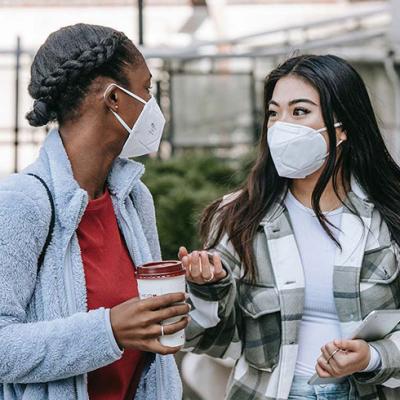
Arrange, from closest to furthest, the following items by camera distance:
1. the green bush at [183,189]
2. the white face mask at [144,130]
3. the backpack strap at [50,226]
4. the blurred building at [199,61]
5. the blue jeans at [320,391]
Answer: the backpack strap at [50,226] < the white face mask at [144,130] < the blue jeans at [320,391] < the green bush at [183,189] < the blurred building at [199,61]

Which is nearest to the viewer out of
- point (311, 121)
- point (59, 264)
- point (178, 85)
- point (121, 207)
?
point (59, 264)

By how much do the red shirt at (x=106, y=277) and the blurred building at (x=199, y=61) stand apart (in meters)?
4.89

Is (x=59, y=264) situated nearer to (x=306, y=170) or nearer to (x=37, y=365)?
(x=37, y=365)

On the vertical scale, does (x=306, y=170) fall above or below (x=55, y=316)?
above

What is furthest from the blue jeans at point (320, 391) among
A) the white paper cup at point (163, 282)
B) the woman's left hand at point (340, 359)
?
the white paper cup at point (163, 282)

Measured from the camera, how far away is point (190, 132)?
31.0ft

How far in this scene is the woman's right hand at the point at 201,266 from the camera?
6.86 feet

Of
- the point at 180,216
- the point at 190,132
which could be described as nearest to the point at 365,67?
the point at 190,132

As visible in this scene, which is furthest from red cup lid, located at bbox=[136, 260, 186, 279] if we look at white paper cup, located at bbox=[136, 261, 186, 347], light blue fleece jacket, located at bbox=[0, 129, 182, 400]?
light blue fleece jacket, located at bbox=[0, 129, 182, 400]

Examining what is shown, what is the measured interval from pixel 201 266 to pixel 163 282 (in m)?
0.40

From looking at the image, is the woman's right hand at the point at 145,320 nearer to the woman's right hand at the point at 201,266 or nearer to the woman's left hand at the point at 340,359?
the woman's right hand at the point at 201,266

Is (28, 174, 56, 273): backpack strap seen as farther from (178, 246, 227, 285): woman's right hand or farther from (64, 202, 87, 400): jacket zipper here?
(178, 246, 227, 285): woman's right hand

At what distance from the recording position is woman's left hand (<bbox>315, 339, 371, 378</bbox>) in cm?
212

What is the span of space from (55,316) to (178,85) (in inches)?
297
